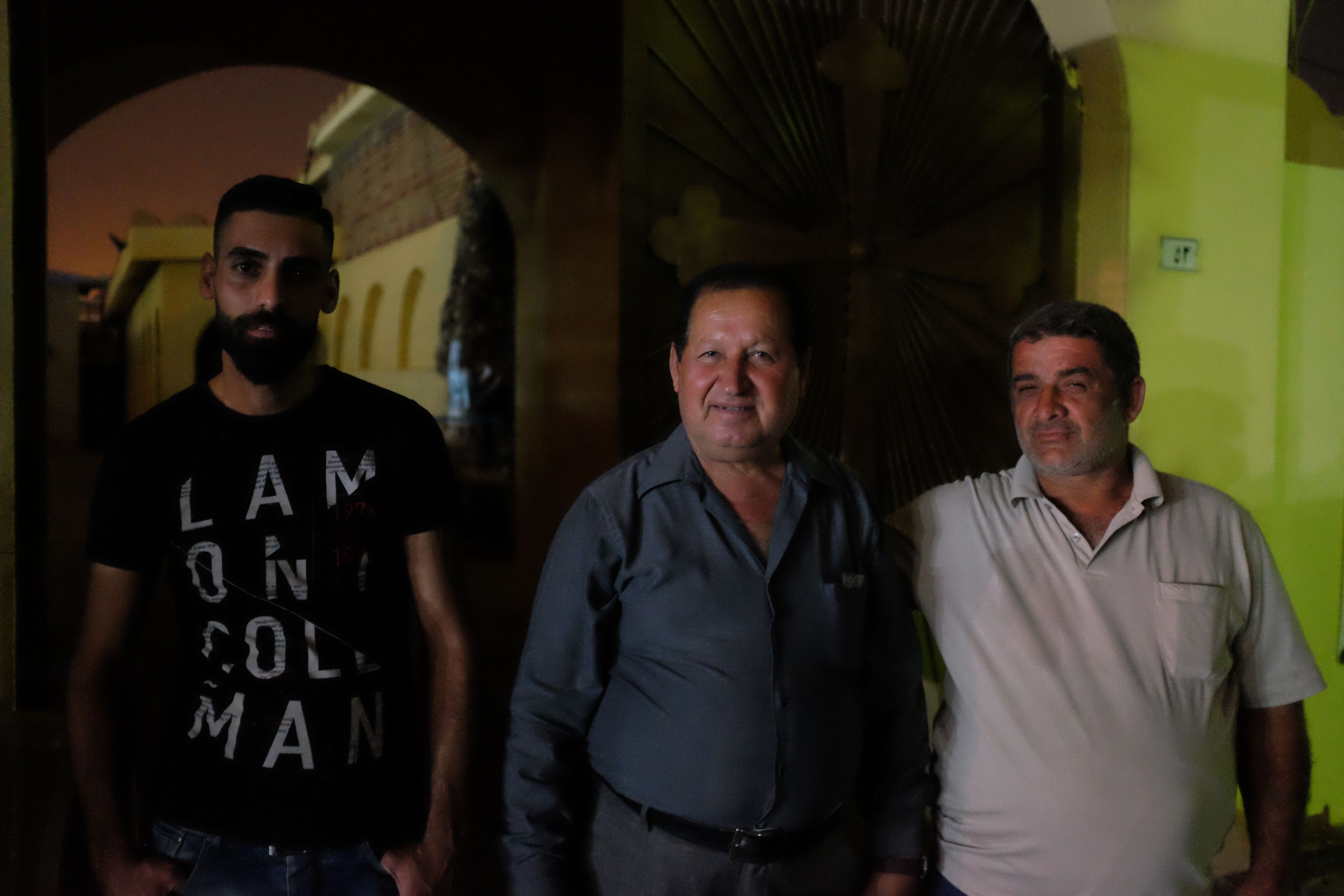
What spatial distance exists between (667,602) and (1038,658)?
25.6 inches

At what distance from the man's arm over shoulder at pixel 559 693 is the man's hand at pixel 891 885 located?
0.50m

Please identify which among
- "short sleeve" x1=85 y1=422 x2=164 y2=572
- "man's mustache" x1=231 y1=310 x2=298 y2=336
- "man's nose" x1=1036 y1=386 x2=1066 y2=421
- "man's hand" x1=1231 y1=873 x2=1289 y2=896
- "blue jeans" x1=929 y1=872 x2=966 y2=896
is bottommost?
"blue jeans" x1=929 y1=872 x2=966 y2=896

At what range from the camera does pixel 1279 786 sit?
166 centimetres

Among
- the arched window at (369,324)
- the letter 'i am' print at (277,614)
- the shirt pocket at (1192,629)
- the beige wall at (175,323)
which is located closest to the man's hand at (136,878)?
the letter 'i am' print at (277,614)

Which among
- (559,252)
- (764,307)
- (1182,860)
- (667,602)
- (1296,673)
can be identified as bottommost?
(1182,860)

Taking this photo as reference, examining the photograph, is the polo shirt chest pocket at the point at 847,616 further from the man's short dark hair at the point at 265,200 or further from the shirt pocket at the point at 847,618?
the man's short dark hair at the point at 265,200

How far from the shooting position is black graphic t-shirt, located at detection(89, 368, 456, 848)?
141 cm

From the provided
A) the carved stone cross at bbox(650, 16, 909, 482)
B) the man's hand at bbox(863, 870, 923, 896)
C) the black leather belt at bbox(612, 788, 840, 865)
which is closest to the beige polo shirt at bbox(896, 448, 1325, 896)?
the man's hand at bbox(863, 870, 923, 896)

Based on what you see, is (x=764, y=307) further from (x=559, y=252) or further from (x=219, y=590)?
(x=559, y=252)

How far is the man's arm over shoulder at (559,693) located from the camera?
145cm

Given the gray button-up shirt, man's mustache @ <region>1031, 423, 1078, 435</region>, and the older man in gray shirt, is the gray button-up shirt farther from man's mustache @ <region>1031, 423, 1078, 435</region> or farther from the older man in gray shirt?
man's mustache @ <region>1031, 423, 1078, 435</region>

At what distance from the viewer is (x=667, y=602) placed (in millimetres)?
1442

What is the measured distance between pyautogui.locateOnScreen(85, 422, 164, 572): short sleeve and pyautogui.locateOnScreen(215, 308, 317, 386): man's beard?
185mm

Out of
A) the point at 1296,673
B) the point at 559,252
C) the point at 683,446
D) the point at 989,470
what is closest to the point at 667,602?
the point at 683,446
